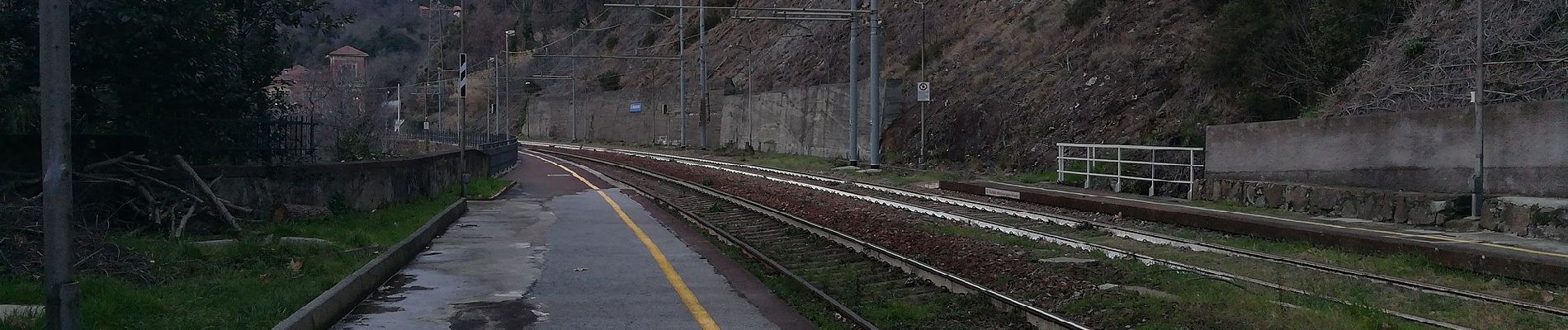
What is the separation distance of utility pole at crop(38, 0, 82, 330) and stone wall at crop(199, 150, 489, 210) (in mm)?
9469

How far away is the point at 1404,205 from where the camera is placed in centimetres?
1648

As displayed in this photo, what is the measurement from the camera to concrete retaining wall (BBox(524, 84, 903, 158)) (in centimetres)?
4738

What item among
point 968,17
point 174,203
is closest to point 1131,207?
point 174,203

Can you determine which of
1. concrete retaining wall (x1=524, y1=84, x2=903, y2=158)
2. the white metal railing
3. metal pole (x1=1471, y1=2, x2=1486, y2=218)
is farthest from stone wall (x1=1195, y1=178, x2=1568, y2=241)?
concrete retaining wall (x1=524, y1=84, x2=903, y2=158)

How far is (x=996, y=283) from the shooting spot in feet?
35.6

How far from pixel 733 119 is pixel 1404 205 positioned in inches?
1976

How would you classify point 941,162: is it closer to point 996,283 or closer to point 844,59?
point 844,59

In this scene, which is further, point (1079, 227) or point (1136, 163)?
point (1136, 163)

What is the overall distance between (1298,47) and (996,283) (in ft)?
60.7

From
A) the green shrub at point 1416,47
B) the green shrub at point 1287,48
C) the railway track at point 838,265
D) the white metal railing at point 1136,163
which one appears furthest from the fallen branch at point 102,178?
the green shrub at point 1287,48

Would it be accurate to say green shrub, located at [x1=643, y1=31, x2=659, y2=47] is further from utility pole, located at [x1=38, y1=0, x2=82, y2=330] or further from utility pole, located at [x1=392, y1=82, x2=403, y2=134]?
utility pole, located at [x1=38, y1=0, x2=82, y2=330]

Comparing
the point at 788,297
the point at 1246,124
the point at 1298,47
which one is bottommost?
the point at 788,297

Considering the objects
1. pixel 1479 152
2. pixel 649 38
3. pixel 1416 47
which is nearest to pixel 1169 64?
pixel 1416 47

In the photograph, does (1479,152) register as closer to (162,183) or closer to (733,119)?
(162,183)
